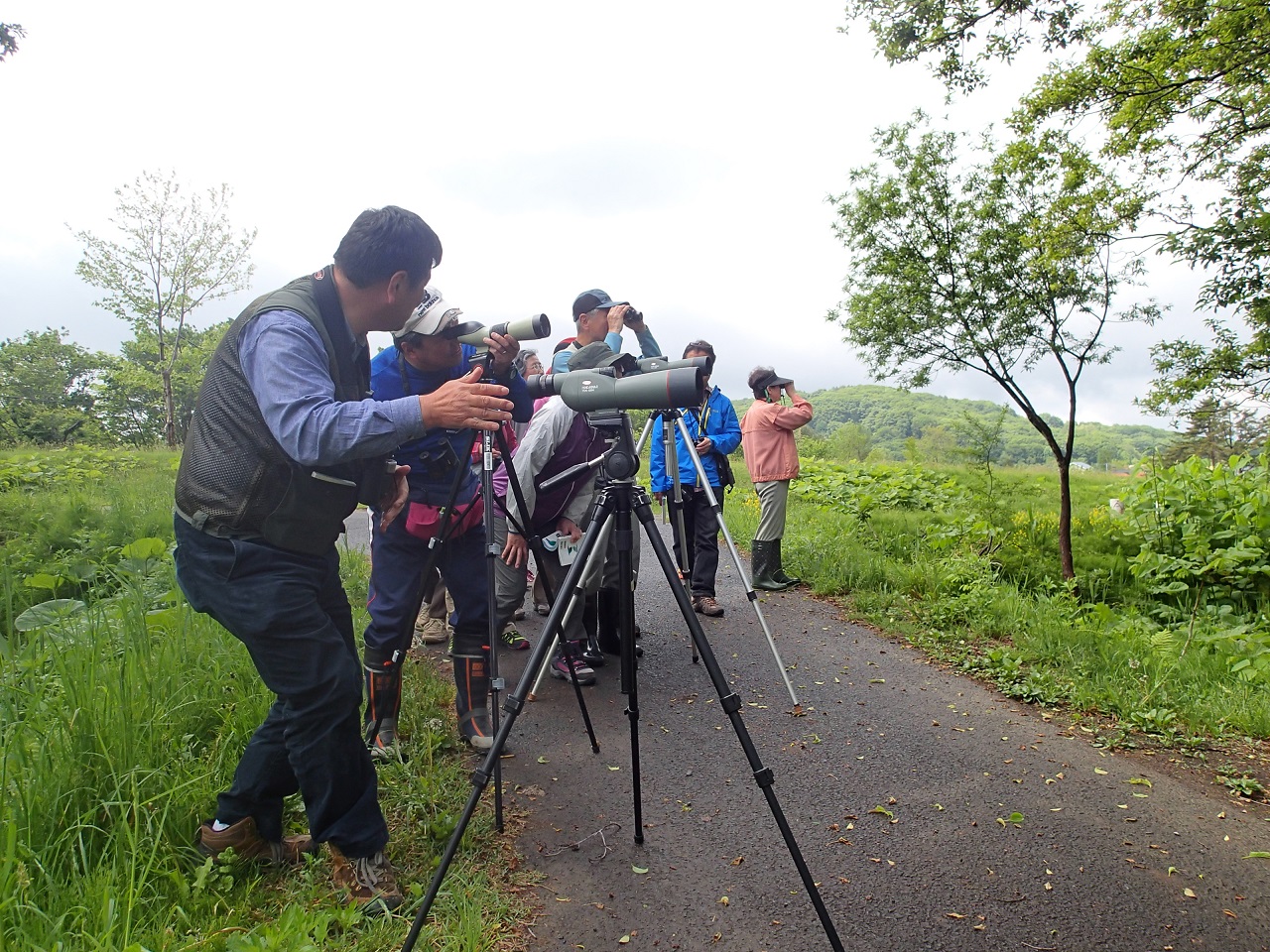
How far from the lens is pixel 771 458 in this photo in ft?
22.3

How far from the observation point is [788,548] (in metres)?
7.71

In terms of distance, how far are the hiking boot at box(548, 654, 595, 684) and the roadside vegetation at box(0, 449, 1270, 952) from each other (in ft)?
2.35

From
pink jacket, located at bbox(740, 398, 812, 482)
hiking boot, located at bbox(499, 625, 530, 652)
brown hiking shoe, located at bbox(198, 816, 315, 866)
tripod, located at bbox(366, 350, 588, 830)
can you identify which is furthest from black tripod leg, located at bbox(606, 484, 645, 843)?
pink jacket, located at bbox(740, 398, 812, 482)

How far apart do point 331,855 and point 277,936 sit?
42 centimetres

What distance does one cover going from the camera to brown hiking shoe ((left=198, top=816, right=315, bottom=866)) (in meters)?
2.31

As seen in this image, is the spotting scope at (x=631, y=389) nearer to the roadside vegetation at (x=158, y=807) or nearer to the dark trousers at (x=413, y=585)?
the dark trousers at (x=413, y=585)

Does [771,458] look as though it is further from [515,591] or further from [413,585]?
[413,585]

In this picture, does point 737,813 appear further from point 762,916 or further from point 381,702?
point 381,702

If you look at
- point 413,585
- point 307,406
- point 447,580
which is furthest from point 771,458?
point 307,406

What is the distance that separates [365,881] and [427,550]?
1404 mm

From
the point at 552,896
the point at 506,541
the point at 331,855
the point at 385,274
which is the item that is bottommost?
the point at 552,896

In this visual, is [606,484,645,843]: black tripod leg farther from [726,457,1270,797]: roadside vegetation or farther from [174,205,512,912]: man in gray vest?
[726,457,1270,797]: roadside vegetation

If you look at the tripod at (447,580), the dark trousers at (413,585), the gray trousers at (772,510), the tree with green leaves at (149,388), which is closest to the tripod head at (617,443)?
the tripod at (447,580)

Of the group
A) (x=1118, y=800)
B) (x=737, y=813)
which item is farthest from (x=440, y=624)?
(x=1118, y=800)
